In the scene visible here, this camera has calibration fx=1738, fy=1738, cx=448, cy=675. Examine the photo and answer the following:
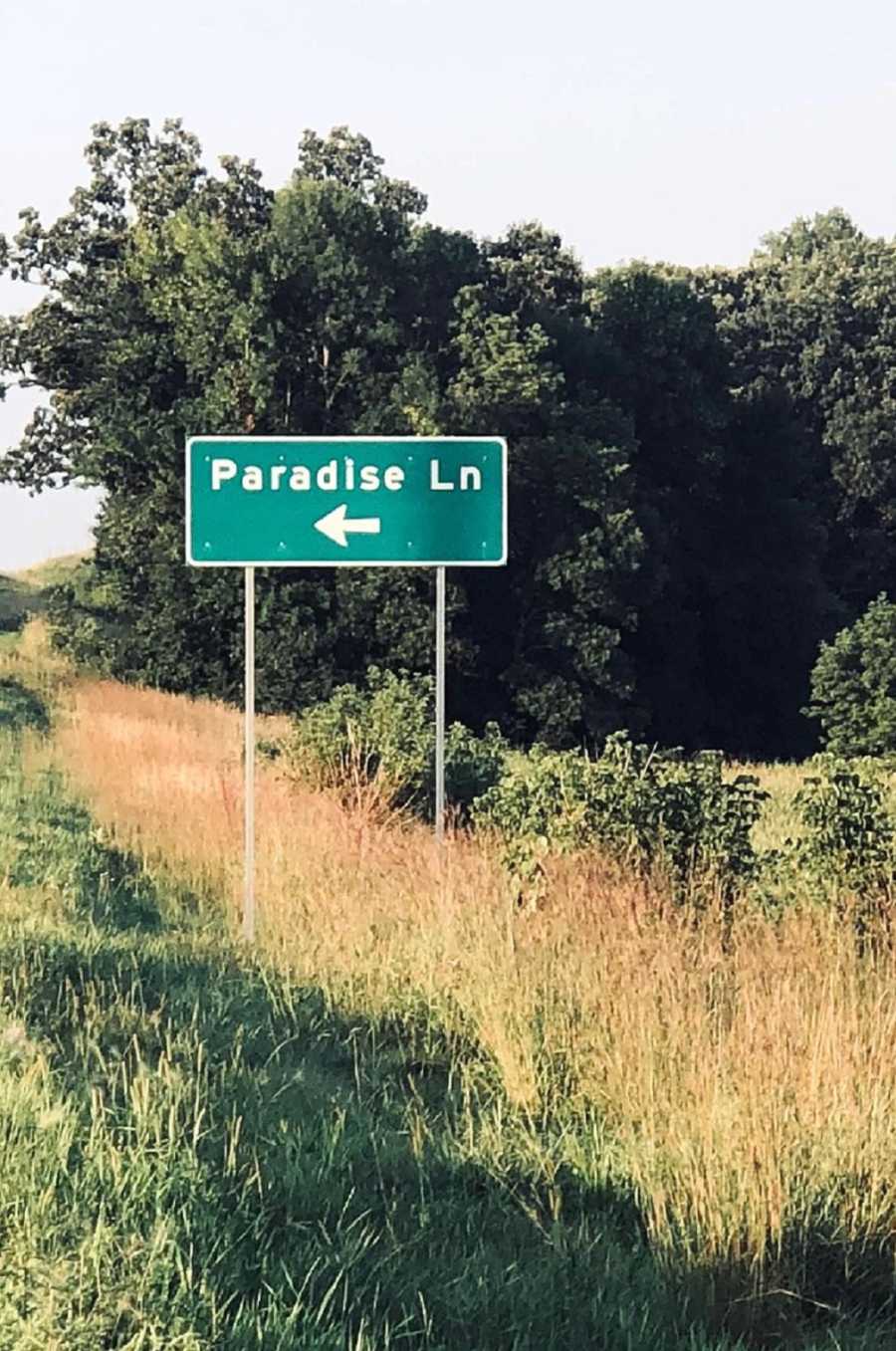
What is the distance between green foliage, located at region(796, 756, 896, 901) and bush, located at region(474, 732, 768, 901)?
482mm

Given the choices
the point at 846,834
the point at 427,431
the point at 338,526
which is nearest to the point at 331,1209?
the point at 338,526

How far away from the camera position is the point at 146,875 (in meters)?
11.9

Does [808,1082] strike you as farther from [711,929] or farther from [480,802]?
[480,802]

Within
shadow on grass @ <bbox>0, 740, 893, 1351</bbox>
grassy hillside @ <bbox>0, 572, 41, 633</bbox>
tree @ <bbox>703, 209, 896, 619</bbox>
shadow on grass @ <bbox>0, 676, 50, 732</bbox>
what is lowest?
shadow on grass @ <bbox>0, 740, 893, 1351</bbox>

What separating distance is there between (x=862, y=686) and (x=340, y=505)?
27919 millimetres

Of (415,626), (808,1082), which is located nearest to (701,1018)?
(808,1082)

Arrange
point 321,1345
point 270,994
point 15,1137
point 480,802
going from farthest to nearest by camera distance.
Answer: point 480,802 < point 270,994 < point 15,1137 < point 321,1345

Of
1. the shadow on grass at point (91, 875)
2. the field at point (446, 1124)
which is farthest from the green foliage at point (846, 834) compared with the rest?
the shadow on grass at point (91, 875)

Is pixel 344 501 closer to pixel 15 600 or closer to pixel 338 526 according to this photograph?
pixel 338 526

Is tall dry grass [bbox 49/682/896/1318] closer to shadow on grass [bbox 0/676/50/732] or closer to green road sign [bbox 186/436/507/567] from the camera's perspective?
green road sign [bbox 186/436/507/567]

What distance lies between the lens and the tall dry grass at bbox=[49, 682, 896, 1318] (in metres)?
5.29

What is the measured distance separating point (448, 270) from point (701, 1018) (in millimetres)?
35064

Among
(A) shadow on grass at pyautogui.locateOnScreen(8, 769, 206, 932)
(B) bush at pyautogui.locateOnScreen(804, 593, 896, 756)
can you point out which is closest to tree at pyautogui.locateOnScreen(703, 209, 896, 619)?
(B) bush at pyautogui.locateOnScreen(804, 593, 896, 756)

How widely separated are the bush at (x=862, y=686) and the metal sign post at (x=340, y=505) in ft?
87.1
